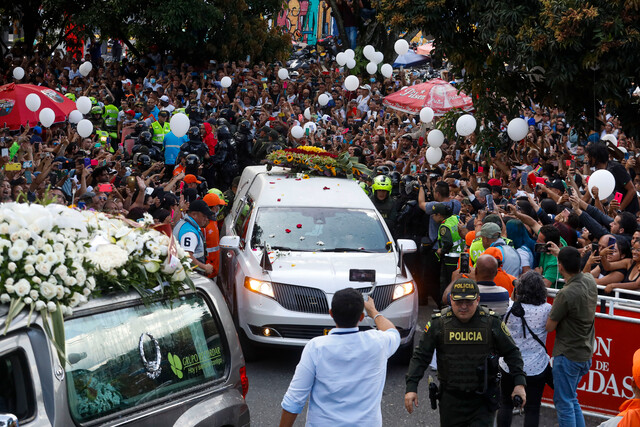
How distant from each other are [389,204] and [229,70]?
14.9m

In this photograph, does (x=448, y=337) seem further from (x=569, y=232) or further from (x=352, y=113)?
(x=352, y=113)

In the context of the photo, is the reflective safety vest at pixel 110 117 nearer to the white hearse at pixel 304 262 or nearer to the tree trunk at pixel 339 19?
the white hearse at pixel 304 262

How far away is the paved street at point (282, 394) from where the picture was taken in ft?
24.9

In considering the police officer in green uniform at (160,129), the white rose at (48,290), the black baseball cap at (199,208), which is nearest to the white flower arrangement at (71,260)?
the white rose at (48,290)

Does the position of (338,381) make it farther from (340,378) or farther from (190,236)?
(190,236)

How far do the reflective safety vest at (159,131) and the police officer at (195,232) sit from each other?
8.01 m

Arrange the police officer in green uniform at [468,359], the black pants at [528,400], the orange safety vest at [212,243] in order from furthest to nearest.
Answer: the orange safety vest at [212,243] → the black pants at [528,400] → the police officer in green uniform at [468,359]

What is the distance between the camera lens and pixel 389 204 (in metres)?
12.1

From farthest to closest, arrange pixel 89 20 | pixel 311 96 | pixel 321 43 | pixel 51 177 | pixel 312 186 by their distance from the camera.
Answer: pixel 321 43 → pixel 89 20 → pixel 311 96 → pixel 51 177 → pixel 312 186

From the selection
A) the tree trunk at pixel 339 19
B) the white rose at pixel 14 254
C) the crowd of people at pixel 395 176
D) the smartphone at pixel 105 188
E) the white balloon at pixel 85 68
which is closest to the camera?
the white rose at pixel 14 254

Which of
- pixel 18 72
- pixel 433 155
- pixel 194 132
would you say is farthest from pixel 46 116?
pixel 18 72

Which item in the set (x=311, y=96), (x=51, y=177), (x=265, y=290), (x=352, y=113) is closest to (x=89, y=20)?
(x=311, y=96)

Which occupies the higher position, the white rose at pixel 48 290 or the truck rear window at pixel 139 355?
the white rose at pixel 48 290

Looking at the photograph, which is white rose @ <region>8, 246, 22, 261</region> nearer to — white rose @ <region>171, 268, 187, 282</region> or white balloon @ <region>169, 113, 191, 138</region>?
white rose @ <region>171, 268, 187, 282</region>
